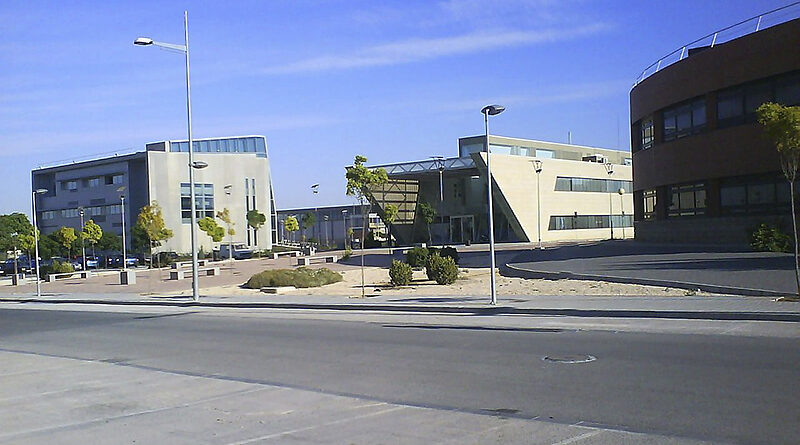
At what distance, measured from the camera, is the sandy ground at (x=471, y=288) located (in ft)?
80.0

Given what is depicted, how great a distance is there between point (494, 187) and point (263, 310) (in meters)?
51.7

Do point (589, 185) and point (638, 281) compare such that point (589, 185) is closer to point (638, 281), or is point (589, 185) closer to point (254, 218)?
point (254, 218)

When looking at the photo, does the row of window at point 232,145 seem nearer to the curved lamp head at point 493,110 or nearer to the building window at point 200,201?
the building window at point 200,201

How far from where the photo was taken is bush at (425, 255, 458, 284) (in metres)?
32.1

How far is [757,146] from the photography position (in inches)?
1451

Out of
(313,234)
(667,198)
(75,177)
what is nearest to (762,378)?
(667,198)

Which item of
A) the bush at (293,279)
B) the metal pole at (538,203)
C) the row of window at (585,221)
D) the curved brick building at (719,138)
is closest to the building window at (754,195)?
the curved brick building at (719,138)

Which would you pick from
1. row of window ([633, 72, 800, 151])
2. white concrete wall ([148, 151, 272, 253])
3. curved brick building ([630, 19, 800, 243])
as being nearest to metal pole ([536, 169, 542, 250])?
curved brick building ([630, 19, 800, 243])

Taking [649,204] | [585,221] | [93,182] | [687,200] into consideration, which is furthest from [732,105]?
[93,182]

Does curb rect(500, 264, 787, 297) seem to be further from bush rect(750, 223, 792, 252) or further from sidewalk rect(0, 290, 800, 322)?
bush rect(750, 223, 792, 252)

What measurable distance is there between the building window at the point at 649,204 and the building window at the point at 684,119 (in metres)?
4.67

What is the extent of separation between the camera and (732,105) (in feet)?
127

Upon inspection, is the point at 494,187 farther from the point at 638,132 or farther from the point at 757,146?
the point at 757,146

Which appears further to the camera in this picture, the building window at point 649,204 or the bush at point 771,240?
the building window at point 649,204
